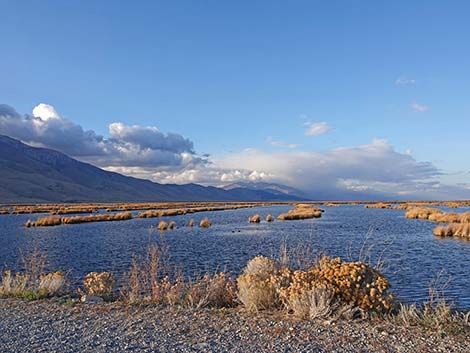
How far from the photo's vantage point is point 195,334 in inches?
321

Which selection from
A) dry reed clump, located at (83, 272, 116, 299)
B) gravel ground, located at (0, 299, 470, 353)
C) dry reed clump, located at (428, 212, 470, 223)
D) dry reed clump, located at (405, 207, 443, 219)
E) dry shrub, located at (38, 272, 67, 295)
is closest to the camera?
gravel ground, located at (0, 299, 470, 353)

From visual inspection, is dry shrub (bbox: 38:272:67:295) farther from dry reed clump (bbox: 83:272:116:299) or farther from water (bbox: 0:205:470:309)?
water (bbox: 0:205:470:309)

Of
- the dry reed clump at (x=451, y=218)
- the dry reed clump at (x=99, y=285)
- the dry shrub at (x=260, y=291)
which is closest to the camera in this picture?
the dry shrub at (x=260, y=291)

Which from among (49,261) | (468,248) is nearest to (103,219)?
(49,261)

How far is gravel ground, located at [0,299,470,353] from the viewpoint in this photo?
7.33 meters

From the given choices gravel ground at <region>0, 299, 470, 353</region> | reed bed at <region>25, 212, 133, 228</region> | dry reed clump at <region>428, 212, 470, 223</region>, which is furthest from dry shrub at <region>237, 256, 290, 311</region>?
reed bed at <region>25, 212, 133, 228</region>

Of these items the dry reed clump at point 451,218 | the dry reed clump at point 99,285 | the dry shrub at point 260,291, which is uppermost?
the dry reed clump at point 451,218

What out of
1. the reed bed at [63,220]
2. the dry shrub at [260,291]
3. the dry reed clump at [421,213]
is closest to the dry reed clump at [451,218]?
the dry reed clump at [421,213]

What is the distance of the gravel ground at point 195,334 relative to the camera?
24.0ft

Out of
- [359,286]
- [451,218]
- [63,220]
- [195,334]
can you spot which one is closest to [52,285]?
[195,334]

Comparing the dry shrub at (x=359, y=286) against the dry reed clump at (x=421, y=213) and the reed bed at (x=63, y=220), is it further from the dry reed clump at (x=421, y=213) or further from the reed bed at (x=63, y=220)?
the dry reed clump at (x=421, y=213)

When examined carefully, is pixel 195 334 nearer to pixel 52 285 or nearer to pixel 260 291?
pixel 260 291

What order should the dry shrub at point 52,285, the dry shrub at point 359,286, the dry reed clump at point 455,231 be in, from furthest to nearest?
the dry reed clump at point 455,231
the dry shrub at point 52,285
the dry shrub at point 359,286

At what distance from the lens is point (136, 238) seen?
117ft
